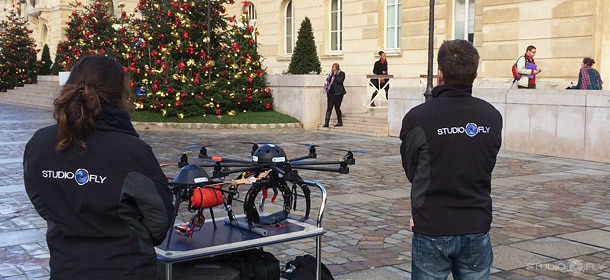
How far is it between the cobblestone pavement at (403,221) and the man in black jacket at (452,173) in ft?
7.86

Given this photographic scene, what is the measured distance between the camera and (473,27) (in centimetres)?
2188

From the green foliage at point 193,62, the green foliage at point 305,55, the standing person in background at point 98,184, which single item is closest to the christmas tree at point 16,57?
the green foliage at point 193,62

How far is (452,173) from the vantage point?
336 centimetres

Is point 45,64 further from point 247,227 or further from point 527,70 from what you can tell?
point 247,227

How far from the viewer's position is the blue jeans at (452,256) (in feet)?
11.0

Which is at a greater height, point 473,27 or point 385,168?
point 473,27

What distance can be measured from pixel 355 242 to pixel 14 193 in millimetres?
5407

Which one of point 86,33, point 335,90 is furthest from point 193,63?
point 86,33

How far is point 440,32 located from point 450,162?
20.0 metres

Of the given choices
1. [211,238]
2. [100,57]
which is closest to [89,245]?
[100,57]

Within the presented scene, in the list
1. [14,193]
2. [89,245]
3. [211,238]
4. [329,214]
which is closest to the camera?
[89,245]

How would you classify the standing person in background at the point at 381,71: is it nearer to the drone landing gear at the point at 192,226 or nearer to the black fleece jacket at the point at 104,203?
the drone landing gear at the point at 192,226

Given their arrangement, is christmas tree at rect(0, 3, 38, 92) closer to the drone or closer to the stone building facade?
the stone building facade

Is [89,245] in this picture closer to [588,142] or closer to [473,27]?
[588,142]
